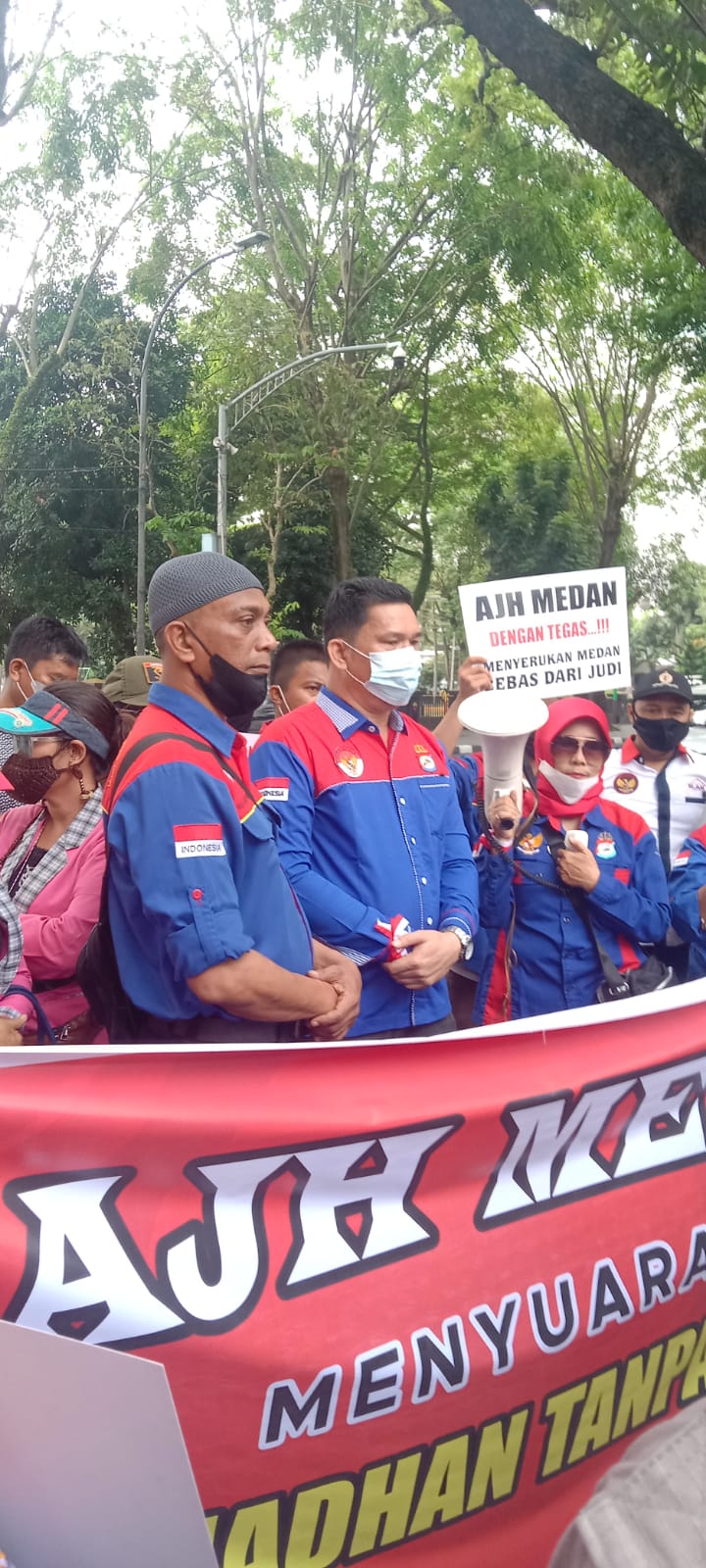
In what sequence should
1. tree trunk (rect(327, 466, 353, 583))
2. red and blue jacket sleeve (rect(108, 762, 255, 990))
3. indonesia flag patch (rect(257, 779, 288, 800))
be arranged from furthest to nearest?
1. tree trunk (rect(327, 466, 353, 583))
2. indonesia flag patch (rect(257, 779, 288, 800))
3. red and blue jacket sleeve (rect(108, 762, 255, 990))

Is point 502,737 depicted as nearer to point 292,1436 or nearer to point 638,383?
point 292,1436

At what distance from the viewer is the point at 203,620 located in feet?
8.66

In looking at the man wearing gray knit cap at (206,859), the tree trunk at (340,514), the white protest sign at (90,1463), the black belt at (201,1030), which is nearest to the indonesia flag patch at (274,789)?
the man wearing gray knit cap at (206,859)

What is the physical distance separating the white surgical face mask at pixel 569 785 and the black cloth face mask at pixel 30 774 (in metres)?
1.40

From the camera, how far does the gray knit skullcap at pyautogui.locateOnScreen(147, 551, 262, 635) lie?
2637mm

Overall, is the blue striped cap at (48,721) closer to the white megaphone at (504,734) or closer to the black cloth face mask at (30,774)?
the black cloth face mask at (30,774)

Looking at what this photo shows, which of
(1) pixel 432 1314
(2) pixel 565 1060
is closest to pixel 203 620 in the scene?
(2) pixel 565 1060

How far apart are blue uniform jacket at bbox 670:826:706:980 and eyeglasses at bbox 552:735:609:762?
40cm

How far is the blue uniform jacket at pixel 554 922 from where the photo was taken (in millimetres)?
3496

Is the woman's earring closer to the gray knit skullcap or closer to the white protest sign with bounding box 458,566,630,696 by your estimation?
the gray knit skullcap

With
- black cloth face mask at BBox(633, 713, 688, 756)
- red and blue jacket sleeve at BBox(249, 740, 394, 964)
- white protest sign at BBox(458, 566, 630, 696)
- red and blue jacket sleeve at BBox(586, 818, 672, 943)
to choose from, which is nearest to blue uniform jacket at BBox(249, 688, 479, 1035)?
red and blue jacket sleeve at BBox(249, 740, 394, 964)

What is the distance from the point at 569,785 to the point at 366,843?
817 mm

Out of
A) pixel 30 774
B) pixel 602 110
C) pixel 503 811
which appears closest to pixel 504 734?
pixel 503 811

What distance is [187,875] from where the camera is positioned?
90.1 inches
